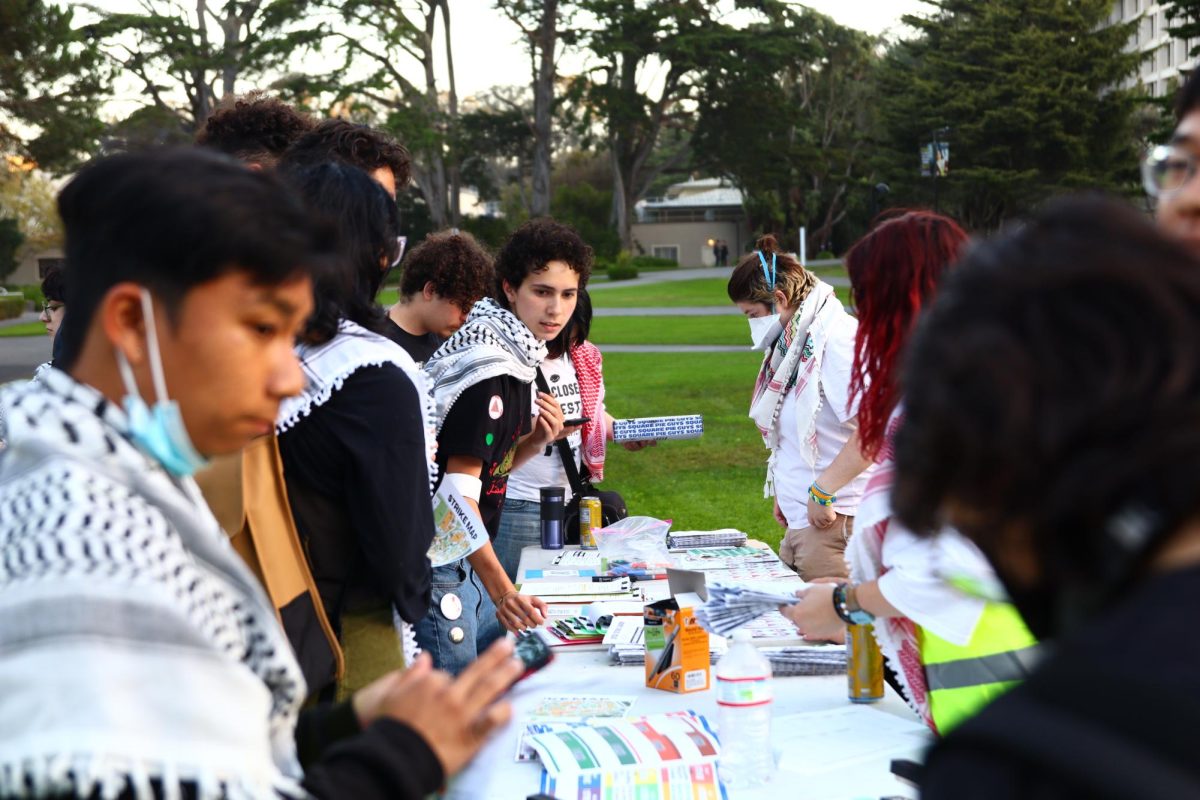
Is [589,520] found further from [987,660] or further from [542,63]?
[542,63]

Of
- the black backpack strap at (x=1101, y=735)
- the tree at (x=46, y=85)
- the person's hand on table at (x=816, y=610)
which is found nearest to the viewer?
the black backpack strap at (x=1101, y=735)

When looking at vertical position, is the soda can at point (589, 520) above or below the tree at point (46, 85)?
below

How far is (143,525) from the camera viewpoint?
1137mm

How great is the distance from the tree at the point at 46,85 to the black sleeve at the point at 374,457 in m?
20.5

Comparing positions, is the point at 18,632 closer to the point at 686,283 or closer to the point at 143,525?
the point at 143,525

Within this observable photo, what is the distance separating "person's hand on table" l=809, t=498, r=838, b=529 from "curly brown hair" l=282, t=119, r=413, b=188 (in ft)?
6.58

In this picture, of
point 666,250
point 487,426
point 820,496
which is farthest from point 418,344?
point 666,250

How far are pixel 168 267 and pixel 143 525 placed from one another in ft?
0.88

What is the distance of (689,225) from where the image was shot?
5906cm

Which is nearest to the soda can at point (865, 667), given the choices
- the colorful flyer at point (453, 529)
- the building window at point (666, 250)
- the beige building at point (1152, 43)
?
the colorful flyer at point (453, 529)

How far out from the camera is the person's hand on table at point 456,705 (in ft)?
4.04

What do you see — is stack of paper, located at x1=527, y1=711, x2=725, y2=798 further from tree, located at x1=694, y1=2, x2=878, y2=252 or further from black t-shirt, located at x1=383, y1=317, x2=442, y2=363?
tree, located at x1=694, y1=2, x2=878, y2=252

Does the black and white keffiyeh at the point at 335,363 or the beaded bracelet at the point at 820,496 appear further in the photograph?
the beaded bracelet at the point at 820,496

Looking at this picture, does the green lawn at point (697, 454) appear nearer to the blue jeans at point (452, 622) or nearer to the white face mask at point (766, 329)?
the white face mask at point (766, 329)
